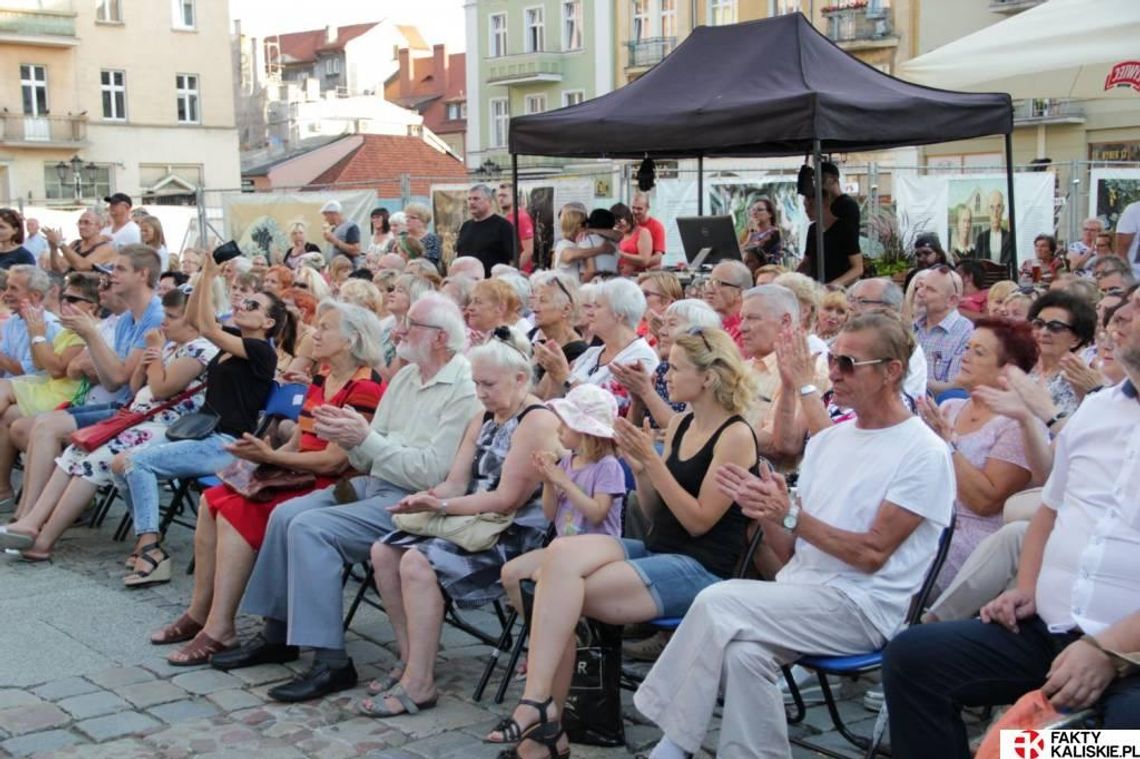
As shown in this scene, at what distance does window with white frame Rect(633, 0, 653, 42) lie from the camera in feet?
137

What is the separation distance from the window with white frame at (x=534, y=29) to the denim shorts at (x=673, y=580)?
142 ft

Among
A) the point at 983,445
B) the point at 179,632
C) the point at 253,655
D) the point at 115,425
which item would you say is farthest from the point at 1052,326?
the point at 115,425

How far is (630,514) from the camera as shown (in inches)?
206

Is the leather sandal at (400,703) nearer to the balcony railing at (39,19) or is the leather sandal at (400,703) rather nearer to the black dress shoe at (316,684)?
the black dress shoe at (316,684)

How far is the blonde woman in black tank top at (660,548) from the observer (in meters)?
4.11

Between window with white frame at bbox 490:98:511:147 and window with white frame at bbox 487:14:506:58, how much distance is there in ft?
5.48

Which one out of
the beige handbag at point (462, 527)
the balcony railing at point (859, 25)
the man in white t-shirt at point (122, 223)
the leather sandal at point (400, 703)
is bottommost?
the leather sandal at point (400, 703)

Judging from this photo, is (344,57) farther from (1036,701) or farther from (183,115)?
(1036,701)

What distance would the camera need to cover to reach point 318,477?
564cm

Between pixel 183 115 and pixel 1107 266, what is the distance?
139 feet

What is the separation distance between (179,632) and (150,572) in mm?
959

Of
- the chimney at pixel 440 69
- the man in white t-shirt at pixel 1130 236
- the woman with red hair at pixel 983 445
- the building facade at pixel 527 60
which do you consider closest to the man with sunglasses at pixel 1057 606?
the woman with red hair at pixel 983 445

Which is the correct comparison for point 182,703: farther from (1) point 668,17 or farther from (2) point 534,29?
(2) point 534,29

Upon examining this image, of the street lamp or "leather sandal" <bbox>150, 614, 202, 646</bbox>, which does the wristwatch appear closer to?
"leather sandal" <bbox>150, 614, 202, 646</bbox>
